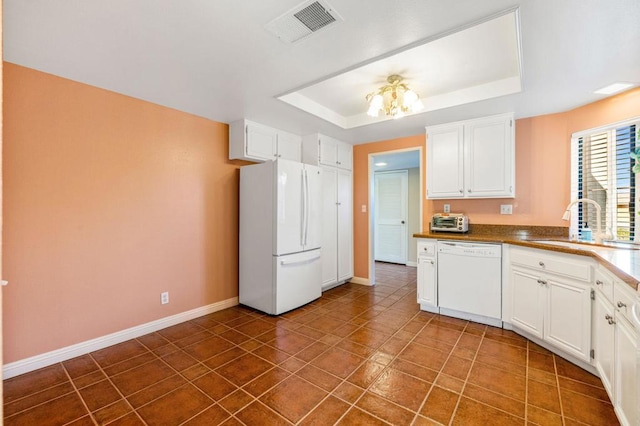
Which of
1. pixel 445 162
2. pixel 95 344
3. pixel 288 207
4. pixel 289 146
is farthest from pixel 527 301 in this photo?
pixel 95 344

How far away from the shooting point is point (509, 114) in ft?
10.6

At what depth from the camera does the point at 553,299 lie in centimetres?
246

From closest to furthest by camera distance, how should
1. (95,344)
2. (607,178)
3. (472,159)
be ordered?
(95,344), (607,178), (472,159)

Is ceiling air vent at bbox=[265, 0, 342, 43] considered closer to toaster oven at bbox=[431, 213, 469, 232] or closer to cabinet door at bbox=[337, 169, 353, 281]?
toaster oven at bbox=[431, 213, 469, 232]

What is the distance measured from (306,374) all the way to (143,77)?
8.77 feet

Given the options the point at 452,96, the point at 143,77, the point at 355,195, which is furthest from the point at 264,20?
the point at 355,195

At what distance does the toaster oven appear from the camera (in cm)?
353

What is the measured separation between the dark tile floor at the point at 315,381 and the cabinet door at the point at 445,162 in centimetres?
151

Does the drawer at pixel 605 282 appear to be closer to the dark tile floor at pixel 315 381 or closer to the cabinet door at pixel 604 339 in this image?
the cabinet door at pixel 604 339

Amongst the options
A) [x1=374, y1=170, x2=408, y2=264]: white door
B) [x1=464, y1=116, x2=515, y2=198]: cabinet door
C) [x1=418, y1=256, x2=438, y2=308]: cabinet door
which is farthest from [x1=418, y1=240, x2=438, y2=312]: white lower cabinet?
[x1=374, y1=170, x2=408, y2=264]: white door

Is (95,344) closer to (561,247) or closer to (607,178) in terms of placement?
(561,247)

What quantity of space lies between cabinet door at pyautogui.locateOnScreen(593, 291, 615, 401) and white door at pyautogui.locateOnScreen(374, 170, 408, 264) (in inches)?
165

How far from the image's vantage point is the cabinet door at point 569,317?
2.21 metres

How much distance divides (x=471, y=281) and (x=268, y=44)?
289cm
